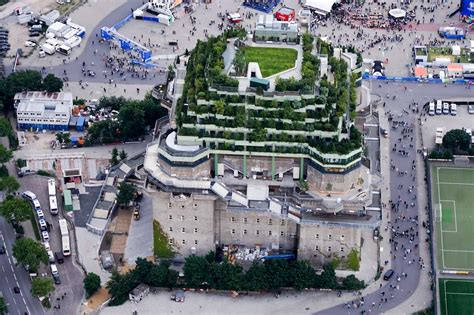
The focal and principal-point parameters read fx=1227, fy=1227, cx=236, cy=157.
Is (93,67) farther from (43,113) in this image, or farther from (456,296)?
(456,296)

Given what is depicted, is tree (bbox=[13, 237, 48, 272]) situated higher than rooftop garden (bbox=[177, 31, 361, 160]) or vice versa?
rooftop garden (bbox=[177, 31, 361, 160])

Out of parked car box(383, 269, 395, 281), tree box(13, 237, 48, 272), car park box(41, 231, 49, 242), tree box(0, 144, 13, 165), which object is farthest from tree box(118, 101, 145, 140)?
parked car box(383, 269, 395, 281)

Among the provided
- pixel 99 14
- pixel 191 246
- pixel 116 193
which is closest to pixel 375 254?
pixel 191 246

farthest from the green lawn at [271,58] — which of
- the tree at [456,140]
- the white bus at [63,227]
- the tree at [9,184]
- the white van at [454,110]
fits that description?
the white van at [454,110]

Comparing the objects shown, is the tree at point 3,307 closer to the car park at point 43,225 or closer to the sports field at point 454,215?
the car park at point 43,225

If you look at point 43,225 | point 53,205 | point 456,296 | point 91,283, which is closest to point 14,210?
point 43,225

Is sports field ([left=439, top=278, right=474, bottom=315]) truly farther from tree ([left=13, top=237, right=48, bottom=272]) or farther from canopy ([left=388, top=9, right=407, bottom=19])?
canopy ([left=388, top=9, right=407, bottom=19])

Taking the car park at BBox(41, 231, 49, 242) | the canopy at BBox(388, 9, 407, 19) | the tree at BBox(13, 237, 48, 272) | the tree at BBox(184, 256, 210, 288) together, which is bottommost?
the tree at BBox(184, 256, 210, 288)
